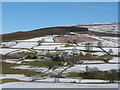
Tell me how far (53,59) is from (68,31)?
3146 cm

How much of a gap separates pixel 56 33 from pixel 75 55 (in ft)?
86.8

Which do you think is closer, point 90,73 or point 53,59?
point 90,73

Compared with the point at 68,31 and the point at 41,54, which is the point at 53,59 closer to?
the point at 41,54

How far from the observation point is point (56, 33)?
2264 inches

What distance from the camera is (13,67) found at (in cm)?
2483

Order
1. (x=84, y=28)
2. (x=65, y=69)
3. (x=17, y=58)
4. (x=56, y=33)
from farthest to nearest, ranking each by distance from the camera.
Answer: (x=84, y=28), (x=56, y=33), (x=17, y=58), (x=65, y=69)

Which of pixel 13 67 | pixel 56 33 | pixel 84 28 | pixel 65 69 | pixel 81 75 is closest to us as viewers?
pixel 81 75

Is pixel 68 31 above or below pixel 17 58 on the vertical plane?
above

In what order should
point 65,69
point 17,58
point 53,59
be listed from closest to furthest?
point 65,69
point 53,59
point 17,58

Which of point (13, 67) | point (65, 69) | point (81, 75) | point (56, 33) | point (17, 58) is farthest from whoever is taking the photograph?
point (56, 33)

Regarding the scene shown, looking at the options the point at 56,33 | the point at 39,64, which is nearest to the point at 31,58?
the point at 39,64

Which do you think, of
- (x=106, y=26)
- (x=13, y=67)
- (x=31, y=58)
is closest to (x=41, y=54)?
(x=31, y=58)

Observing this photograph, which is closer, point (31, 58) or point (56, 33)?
point (31, 58)

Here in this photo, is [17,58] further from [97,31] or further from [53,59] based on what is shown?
[97,31]
